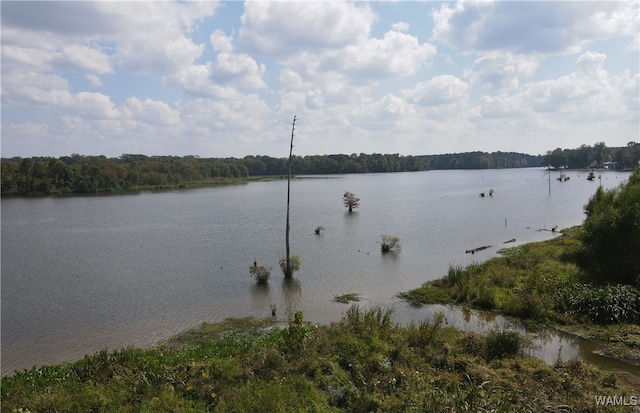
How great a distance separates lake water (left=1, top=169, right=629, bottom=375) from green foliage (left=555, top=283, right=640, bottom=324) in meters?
3.88

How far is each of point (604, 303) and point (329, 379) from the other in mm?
12868

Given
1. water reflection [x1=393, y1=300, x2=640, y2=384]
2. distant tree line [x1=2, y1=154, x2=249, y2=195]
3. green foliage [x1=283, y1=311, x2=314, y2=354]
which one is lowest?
water reflection [x1=393, y1=300, x2=640, y2=384]

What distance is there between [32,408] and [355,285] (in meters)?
18.4

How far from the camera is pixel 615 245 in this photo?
19250mm

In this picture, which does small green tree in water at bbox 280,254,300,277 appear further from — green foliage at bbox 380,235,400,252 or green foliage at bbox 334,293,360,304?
green foliage at bbox 380,235,400,252

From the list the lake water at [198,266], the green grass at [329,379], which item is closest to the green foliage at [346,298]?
the lake water at [198,266]

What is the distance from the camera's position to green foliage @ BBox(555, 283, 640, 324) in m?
15.9

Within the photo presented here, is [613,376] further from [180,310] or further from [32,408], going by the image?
[180,310]

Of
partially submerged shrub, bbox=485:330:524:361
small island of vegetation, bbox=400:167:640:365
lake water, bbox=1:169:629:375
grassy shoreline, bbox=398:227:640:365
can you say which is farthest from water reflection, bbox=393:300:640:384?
partially submerged shrub, bbox=485:330:524:361

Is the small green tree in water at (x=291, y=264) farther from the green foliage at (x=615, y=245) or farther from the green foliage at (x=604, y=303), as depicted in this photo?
the green foliage at (x=615, y=245)

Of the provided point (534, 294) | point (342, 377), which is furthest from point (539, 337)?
point (342, 377)

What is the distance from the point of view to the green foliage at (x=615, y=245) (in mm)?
18578

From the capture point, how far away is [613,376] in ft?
35.0

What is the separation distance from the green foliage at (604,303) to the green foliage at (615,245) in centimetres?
166
